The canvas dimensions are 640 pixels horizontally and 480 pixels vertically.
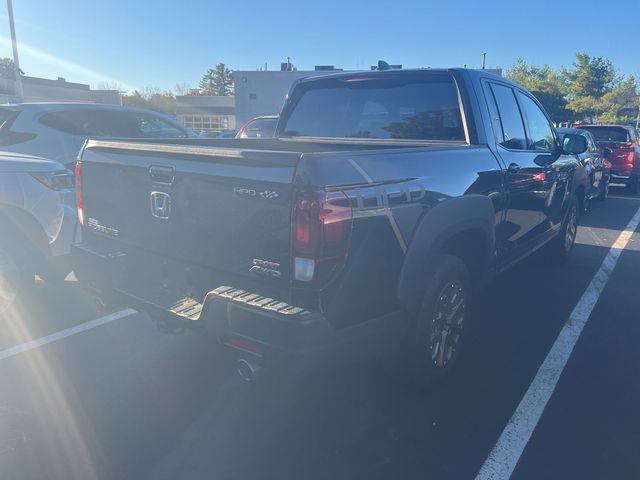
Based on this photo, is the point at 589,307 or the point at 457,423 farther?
the point at 589,307

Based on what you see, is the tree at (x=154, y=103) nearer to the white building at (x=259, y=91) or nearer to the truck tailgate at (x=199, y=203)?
the white building at (x=259, y=91)

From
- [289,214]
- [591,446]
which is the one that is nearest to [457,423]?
[591,446]

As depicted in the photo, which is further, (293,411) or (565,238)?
(565,238)

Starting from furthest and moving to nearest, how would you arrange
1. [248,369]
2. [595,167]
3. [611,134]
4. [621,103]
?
1. [621,103]
2. [611,134]
3. [595,167]
4. [248,369]

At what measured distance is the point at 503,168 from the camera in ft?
12.8

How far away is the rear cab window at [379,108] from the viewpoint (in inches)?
156

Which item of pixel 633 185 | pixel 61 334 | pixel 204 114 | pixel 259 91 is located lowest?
pixel 61 334

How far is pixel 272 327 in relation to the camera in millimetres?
2373

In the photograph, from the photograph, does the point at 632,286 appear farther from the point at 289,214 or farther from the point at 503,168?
the point at 289,214

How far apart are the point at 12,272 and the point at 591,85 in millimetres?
46384

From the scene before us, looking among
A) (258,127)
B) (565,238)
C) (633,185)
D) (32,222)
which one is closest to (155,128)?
(32,222)

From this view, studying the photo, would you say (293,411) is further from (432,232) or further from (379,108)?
(379,108)

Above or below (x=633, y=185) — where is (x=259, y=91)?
above

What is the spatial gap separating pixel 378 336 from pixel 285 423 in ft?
2.99
